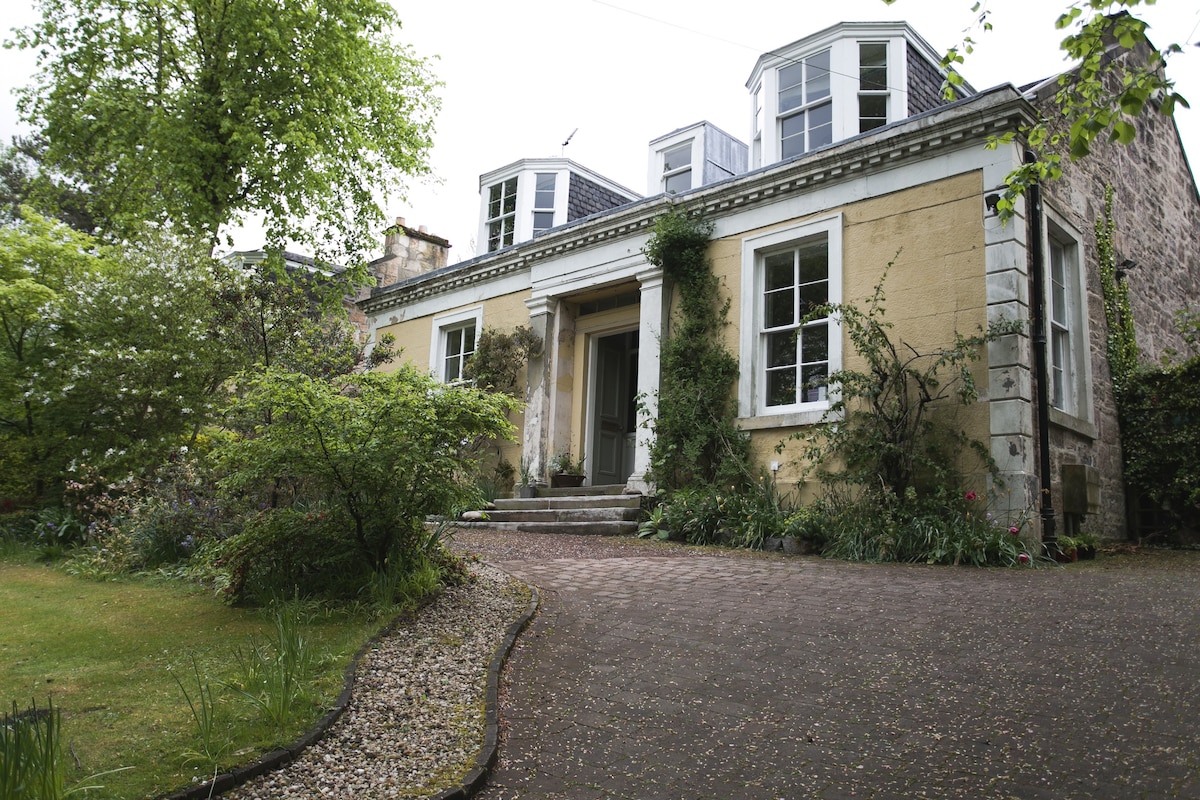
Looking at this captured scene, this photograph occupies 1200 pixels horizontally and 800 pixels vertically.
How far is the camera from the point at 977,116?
8469 millimetres

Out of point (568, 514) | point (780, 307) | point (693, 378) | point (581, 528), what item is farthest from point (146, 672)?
point (780, 307)

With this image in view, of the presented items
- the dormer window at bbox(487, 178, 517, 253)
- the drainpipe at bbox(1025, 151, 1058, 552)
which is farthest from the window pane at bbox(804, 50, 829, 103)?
the dormer window at bbox(487, 178, 517, 253)

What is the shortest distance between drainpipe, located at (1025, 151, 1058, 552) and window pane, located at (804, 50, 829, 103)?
3844 mm

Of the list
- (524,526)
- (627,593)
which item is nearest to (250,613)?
(627,593)

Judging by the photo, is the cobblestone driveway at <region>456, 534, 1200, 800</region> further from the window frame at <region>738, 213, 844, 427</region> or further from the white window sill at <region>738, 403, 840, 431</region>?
the window frame at <region>738, 213, 844, 427</region>

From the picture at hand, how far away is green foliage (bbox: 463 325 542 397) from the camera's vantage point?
13156mm

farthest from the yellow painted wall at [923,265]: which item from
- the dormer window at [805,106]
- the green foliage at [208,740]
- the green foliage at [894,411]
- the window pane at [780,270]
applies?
the green foliage at [208,740]

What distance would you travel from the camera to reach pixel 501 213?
1730 cm

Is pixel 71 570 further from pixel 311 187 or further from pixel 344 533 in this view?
pixel 311 187

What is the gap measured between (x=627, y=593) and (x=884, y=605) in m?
1.66

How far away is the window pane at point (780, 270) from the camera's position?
1043cm

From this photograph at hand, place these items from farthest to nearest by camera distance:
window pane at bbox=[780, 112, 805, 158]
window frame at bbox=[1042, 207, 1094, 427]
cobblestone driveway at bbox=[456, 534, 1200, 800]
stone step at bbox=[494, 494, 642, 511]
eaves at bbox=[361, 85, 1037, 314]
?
1. window pane at bbox=[780, 112, 805, 158]
2. stone step at bbox=[494, 494, 642, 511]
3. window frame at bbox=[1042, 207, 1094, 427]
4. eaves at bbox=[361, 85, 1037, 314]
5. cobblestone driveway at bbox=[456, 534, 1200, 800]

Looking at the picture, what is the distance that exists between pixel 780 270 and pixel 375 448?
24.0ft

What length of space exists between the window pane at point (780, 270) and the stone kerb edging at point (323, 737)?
25.0 feet
